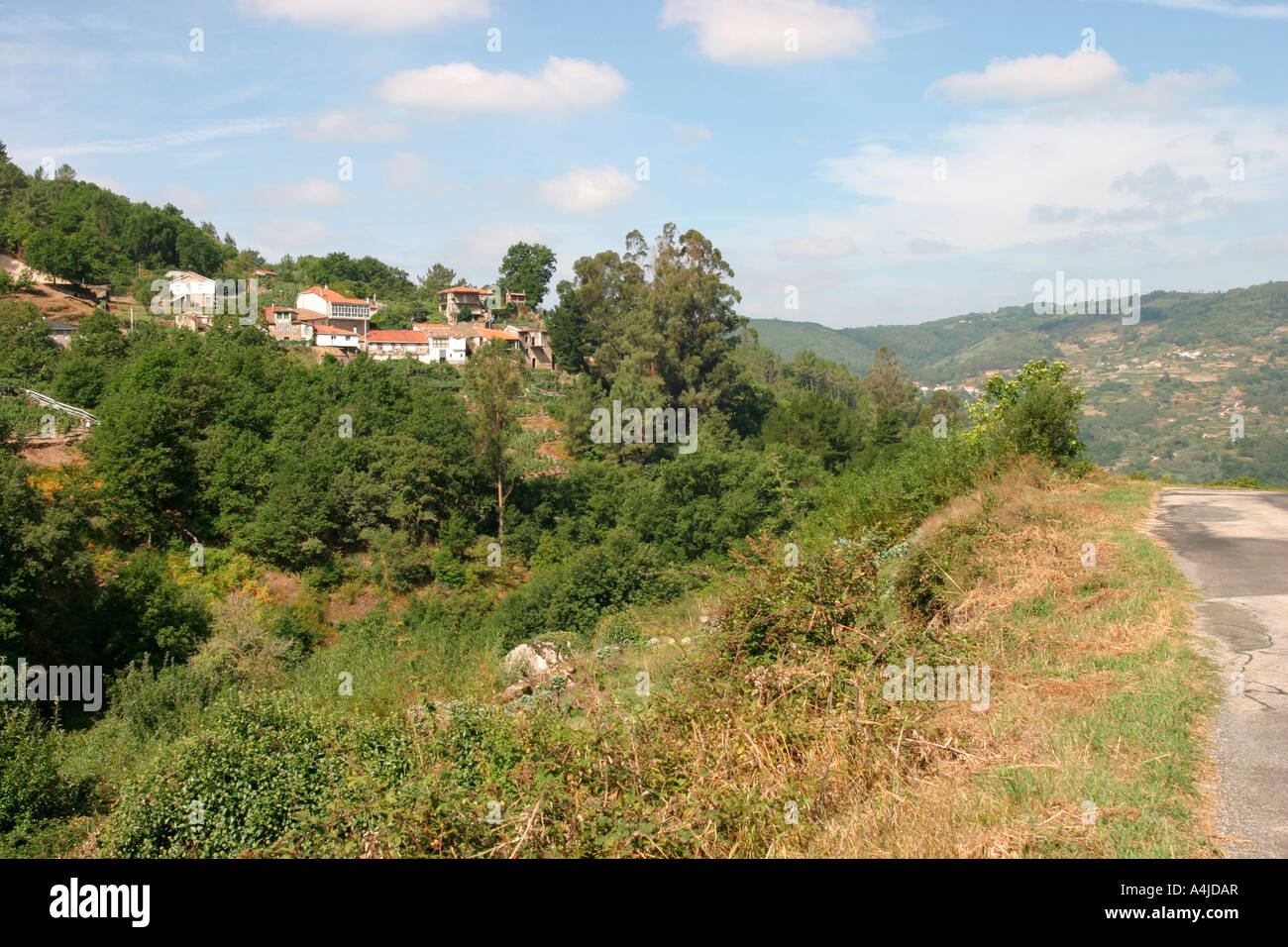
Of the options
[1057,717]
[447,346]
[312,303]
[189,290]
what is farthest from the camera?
[189,290]

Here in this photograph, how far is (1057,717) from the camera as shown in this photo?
17.8 feet

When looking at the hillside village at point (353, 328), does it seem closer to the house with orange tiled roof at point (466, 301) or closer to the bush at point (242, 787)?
the house with orange tiled roof at point (466, 301)

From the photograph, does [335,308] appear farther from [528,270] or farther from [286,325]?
[528,270]

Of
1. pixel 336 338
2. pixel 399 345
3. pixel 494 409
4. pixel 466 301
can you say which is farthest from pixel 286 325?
pixel 494 409

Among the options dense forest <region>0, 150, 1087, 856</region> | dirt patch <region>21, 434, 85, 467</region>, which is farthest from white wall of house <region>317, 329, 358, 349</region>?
dirt patch <region>21, 434, 85, 467</region>

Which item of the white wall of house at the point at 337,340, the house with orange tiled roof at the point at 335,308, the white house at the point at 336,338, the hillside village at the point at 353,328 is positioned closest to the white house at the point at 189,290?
the hillside village at the point at 353,328

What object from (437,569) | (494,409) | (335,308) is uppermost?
(335,308)

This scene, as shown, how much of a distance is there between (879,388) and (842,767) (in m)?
66.9

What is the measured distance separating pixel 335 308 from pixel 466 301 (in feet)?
48.1

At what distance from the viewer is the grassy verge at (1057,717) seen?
3955mm

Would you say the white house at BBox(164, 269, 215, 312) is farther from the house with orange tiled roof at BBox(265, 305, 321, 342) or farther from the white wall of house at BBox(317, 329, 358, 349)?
the white wall of house at BBox(317, 329, 358, 349)

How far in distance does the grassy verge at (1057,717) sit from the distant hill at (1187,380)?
60946 mm

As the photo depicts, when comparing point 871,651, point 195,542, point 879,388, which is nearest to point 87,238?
point 195,542

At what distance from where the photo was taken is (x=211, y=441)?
32125 mm
